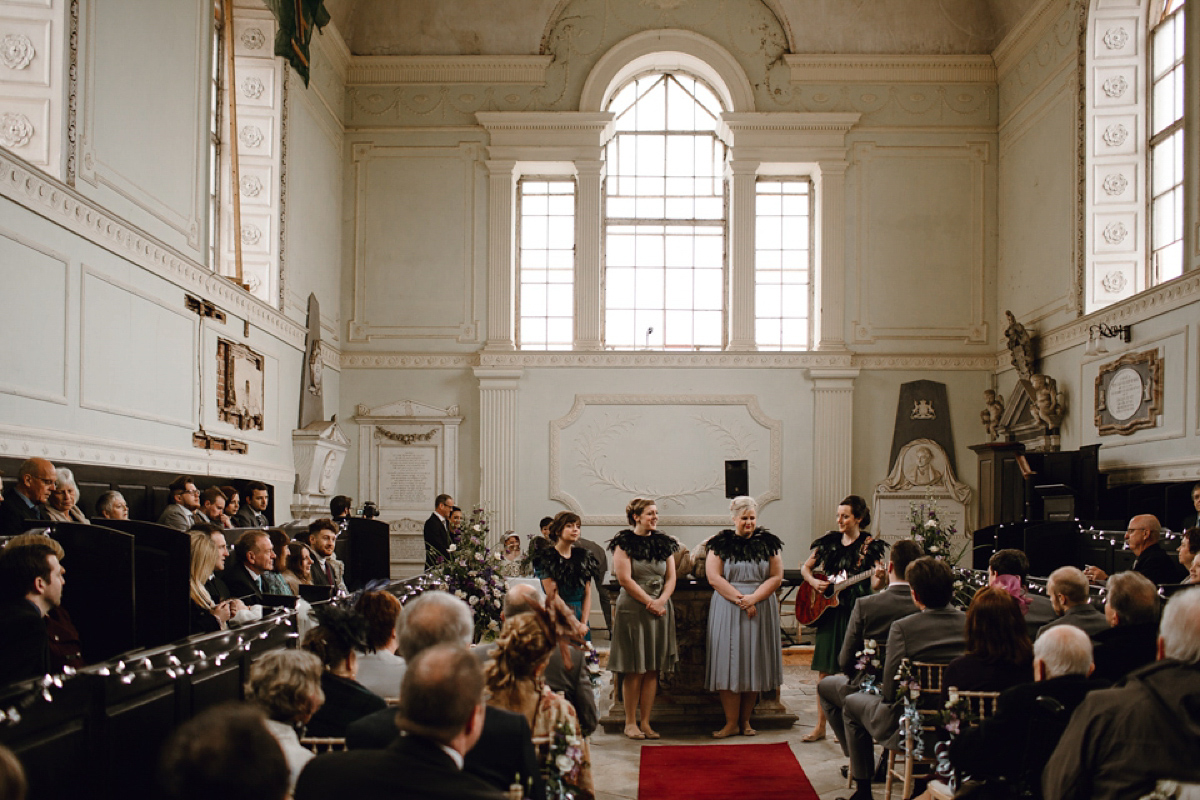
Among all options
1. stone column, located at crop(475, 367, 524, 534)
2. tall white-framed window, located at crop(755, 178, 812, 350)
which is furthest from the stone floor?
tall white-framed window, located at crop(755, 178, 812, 350)

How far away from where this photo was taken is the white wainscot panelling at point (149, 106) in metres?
7.40

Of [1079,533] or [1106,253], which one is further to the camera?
[1106,253]

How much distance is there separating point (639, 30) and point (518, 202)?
288 centimetres

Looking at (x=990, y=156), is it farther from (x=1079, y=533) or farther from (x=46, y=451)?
(x=46, y=451)

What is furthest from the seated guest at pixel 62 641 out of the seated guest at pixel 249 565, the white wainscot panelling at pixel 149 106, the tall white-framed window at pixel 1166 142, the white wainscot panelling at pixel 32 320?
the tall white-framed window at pixel 1166 142

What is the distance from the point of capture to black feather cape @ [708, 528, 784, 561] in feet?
23.1

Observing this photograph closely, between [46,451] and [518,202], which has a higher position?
[518,202]

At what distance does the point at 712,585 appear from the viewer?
7094mm

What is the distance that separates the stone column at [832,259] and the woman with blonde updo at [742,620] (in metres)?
7.31

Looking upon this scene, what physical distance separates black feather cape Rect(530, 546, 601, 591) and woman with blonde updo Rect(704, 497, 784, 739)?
828 mm

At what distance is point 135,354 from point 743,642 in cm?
502

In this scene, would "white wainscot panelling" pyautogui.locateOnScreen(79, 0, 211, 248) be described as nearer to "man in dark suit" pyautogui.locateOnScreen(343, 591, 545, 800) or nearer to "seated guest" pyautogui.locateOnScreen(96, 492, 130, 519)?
"seated guest" pyautogui.locateOnScreen(96, 492, 130, 519)

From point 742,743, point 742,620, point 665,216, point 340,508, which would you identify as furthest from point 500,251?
point 742,743

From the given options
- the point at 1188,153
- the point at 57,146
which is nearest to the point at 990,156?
the point at 1188,153
